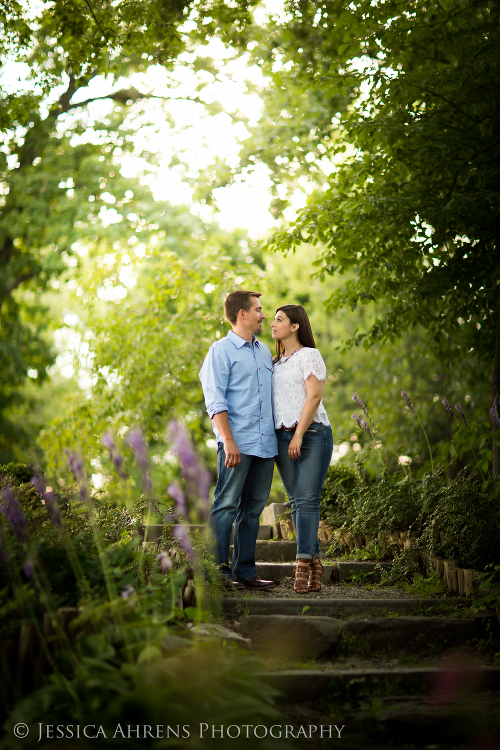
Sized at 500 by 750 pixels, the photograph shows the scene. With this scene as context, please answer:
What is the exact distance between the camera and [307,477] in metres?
4.01

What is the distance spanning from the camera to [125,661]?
7.09ft

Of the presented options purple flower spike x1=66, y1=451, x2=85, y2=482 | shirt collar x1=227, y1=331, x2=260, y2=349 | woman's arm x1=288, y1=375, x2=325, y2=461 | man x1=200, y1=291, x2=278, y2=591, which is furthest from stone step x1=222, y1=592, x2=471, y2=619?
shirt collar x1=227, y1=331, x2=260, y2=349

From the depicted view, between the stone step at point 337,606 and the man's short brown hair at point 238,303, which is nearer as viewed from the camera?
the stone step at point 337,606

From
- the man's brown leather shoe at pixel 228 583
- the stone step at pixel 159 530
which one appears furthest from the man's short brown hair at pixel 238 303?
the man's brown leather shoe at pixel 228 583

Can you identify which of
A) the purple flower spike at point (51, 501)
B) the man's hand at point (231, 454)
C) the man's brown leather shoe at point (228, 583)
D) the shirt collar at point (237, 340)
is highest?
the shirt collar at point (237, 340)

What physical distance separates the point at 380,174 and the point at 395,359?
8.62 metres

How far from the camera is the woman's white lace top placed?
408 cm

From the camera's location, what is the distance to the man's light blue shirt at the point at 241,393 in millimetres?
4004

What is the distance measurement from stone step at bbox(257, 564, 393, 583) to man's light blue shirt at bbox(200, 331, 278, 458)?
984 millimetres

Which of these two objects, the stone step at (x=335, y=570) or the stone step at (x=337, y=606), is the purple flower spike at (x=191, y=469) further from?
the stone step at (x=335, y=570)

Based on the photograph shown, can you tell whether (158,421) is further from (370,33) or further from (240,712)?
(240,712)

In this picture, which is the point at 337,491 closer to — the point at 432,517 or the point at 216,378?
the point at 432,517

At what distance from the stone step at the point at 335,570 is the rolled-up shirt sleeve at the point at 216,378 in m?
1.31

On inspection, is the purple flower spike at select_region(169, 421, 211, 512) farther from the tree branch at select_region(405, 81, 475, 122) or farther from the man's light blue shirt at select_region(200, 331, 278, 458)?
the tree branch at select_region(405, 81, 475, 122)
